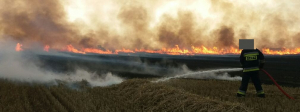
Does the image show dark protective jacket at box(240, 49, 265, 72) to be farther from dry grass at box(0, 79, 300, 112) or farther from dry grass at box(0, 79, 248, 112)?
dry grass at box(0, 79, 248, 112)

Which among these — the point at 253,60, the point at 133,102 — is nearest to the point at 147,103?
the point at 133,102

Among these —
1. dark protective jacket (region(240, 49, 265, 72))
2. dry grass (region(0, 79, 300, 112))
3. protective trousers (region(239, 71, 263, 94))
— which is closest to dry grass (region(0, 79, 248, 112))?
dry grass (region(0, 79, 300, 112))

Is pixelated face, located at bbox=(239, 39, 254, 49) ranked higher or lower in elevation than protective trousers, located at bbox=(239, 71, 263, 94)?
higher

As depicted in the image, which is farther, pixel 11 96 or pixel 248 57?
pixel 248 57

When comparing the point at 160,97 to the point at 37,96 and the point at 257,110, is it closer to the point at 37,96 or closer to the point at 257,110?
the point at 257,110

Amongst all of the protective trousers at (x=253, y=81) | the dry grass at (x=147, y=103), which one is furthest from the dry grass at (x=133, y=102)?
the protective trousers at (x=253, y=81)

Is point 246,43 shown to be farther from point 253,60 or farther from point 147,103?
point 147,103

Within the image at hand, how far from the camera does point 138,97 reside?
8.69 m

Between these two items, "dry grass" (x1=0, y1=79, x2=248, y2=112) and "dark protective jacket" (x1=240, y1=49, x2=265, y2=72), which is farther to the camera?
"dark protective jacket" (x1=240, y1=49, x2=265, y2=72)

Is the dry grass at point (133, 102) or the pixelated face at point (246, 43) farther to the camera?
the pixelated face at point (246, 43)

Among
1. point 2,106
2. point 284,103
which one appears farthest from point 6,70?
point 284,103

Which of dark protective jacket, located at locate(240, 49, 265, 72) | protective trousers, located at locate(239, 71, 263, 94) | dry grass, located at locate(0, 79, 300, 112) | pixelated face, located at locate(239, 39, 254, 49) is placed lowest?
dry grass, located at locate(0, 79, 300, 112)

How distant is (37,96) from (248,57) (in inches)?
331

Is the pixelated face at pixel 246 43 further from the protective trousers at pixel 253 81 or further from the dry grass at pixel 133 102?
the dry grass at pixel 133 102
